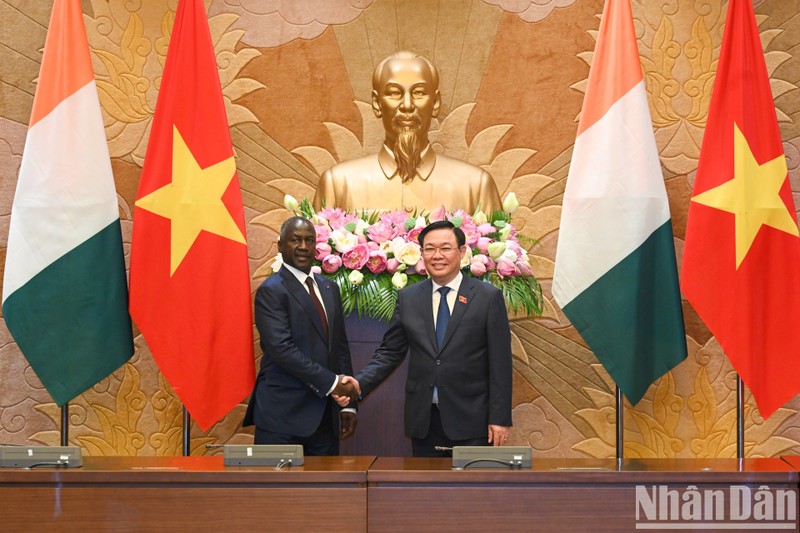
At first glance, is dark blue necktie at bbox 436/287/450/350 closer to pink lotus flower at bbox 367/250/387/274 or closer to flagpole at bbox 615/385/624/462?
pink lotus flower at bbox 367/250/387/274

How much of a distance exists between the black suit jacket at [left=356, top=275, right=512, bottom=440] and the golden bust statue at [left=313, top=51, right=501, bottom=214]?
4.04ft

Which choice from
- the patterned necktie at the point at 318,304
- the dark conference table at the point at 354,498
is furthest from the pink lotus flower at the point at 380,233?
the dark conference table at the point at 354,498

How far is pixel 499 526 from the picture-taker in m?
2.53

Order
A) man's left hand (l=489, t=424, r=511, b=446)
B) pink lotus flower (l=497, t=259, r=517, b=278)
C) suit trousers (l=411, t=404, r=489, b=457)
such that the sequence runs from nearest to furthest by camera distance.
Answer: man's left hand (l=489, t=424, r=511, b=446)
suit trousers (l=411, t=404, r=489, b=457)
pink lotus flower (l=497, t=259, r=517, b=278)

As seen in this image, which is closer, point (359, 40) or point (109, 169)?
point (109, 169)

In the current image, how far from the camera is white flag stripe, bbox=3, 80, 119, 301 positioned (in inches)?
159

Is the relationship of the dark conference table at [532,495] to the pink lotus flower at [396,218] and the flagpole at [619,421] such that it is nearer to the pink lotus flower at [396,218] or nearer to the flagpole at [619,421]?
the flagpole at [619,421]

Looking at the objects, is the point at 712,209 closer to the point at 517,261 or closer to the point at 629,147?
the point at 629,147

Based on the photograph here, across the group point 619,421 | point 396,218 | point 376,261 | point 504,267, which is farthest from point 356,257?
point 619,421

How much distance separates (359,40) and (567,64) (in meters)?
1.23

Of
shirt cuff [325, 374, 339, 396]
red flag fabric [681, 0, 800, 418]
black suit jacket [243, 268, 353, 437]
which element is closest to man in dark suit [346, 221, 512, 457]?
shirt cuff [325, 374, 339, 396]

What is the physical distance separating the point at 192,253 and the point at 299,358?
78 centimetres

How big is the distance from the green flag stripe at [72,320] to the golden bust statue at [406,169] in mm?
1332

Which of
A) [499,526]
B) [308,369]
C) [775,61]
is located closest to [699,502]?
[499,526]
